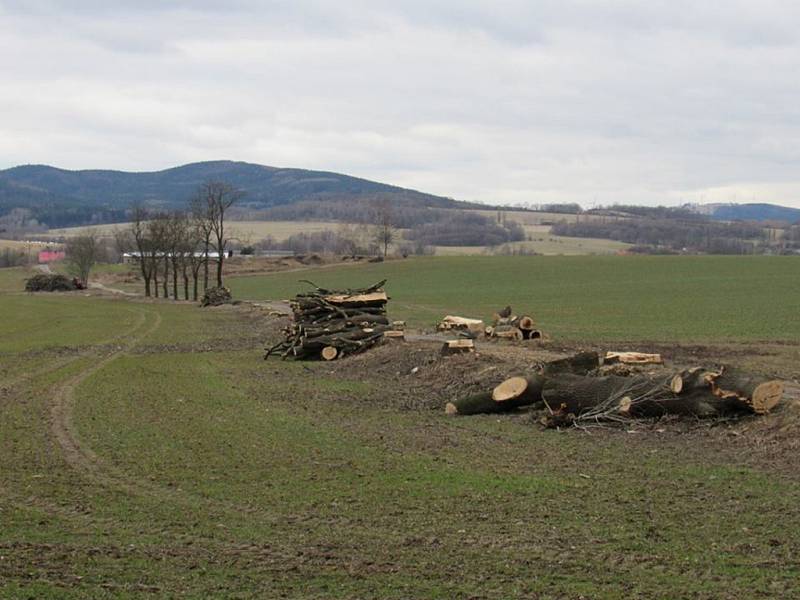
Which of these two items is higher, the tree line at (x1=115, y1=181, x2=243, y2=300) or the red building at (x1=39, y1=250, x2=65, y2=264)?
the tree line at (x1=115, y1=181, x2=243, y2=300)

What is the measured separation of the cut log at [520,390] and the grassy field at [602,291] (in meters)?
15.8

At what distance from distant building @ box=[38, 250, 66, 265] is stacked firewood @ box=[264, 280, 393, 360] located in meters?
147

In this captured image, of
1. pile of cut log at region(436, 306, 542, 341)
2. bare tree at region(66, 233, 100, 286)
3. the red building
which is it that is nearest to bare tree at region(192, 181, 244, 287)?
bare tree at region(66, 233, 100, 286)

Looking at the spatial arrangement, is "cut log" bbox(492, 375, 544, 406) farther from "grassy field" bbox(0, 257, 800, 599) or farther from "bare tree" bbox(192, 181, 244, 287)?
"bare tree" bbox(192, 181, 244, 287)

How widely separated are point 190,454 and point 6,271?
13788cm

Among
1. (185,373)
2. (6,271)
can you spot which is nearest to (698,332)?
(185,373)

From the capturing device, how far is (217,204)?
7856 centimetres

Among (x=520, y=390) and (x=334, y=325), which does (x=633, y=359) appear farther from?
(x=334, y=325)

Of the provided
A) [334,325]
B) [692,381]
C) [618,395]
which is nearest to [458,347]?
[334,325]

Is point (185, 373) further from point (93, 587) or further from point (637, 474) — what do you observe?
point (93, 587)

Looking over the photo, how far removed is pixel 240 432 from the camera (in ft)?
52.6

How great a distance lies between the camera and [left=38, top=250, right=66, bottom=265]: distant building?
172 m

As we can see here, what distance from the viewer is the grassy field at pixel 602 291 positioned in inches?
1482

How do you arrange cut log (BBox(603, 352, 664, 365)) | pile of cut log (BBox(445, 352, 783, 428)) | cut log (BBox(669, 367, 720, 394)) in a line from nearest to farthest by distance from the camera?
pile of cut log (BBox(445, 352, 783, 428)) → cut log (BBox(669, 367, 720, 394)) → cut log (BBox(603, 352, 664, 365))
